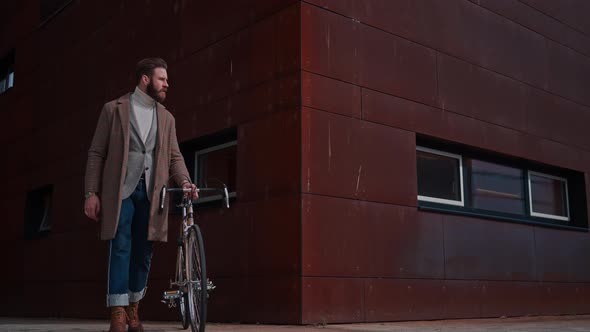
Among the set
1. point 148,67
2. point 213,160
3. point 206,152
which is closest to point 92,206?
point 148,67

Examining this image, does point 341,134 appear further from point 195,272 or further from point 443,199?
point 195,272

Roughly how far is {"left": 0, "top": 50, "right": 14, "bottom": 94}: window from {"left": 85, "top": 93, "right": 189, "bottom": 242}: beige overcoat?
9.39 m

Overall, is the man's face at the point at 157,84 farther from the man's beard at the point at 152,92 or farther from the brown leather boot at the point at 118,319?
the brown leather boot at the point at 118,319

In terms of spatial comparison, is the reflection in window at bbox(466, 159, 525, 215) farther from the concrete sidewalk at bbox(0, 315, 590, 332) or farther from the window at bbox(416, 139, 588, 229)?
the concrete sidewalk at bbox(0, 315, 590, 332)

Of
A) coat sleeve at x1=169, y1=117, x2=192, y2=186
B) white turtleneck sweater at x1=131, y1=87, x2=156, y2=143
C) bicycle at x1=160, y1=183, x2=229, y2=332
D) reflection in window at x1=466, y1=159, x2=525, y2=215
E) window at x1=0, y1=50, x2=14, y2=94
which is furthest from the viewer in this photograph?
window at x1=0, y1=50, x2=14, y2=94

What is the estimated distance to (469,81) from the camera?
759cm

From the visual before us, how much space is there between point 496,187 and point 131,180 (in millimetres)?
4987

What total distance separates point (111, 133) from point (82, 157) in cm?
516

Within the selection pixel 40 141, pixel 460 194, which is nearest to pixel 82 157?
pixel 40 141

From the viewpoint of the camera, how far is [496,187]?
8.02 meters

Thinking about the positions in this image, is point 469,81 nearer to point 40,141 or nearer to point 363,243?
point 363,243

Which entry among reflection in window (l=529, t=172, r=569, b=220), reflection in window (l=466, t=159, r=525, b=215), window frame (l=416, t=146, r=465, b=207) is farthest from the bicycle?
reflection in window (l=529, t=172, r=569, b=220)

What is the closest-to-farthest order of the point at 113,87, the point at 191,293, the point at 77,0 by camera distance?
the point at 191,293 → the point at 113,87 → the point at 77,0

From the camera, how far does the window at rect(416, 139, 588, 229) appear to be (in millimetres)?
7145
